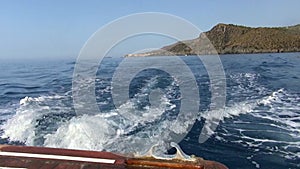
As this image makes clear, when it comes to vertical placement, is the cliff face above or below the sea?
above

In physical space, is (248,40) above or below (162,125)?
above

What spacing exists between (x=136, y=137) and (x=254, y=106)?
4326 mm

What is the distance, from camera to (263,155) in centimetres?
488

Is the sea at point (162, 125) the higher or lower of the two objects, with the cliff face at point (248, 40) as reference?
lower

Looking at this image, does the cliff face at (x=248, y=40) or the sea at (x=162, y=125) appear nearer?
the sea at (x=162, y=125)

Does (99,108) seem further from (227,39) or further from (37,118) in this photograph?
(227,39)

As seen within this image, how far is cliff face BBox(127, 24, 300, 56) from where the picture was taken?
226 feet

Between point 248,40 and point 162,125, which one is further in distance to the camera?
point 248,40

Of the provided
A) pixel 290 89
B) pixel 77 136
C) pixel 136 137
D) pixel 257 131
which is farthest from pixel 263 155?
pixel 290 89

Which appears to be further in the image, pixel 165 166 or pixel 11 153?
pixel 11 153

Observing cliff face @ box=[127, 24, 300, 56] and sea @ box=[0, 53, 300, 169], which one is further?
cliff face @ box=[127, 24, 300, 56]

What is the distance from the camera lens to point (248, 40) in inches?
3374

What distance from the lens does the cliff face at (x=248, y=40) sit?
68.9m

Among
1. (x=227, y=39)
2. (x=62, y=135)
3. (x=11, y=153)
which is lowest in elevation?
(x=62, y=135)
